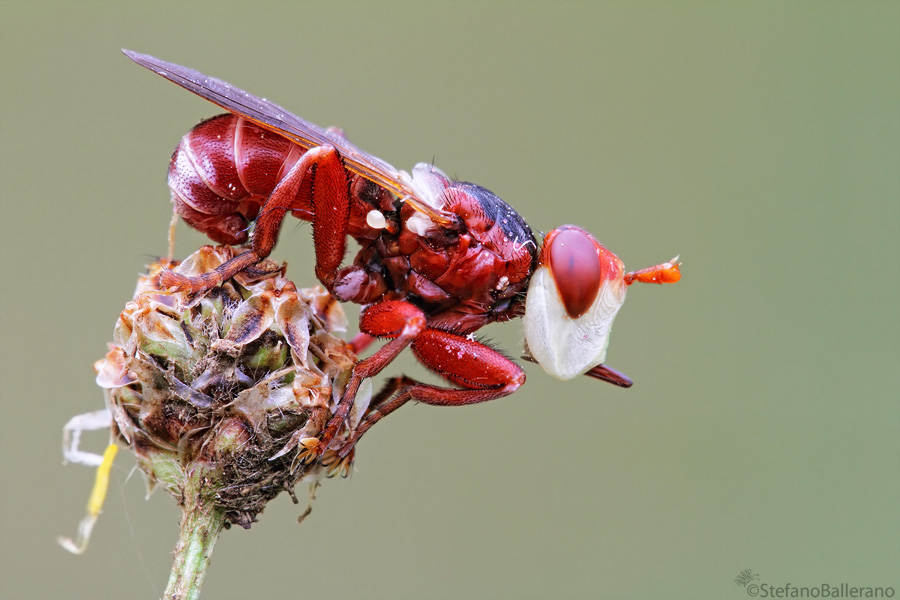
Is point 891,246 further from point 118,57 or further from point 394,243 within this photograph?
point 118,57

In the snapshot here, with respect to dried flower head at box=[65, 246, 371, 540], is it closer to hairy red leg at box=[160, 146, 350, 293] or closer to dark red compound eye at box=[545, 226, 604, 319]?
hairy red leg at box=[160, 146, 350, 293]

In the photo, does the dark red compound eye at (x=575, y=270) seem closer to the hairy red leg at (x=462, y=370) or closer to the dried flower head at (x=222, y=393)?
the hairy red leg at (x=462, y=370)

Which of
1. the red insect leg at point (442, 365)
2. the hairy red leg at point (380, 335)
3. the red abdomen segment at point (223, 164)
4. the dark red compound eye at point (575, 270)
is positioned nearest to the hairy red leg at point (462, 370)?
the red insect leg at point (442, 365)

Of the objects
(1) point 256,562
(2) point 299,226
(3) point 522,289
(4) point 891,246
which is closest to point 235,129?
(2) point 299,226

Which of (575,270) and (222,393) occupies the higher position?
(575,270)

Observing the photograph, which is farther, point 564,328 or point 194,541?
point 564,328

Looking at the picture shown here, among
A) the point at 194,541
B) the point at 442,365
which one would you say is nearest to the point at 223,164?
the point at 442,365

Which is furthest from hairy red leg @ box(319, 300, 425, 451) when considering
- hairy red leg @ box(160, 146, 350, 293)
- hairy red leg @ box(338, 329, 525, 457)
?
hairy red leg @ box(160, 146, 350, 293)

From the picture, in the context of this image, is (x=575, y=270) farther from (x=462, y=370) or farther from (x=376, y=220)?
(x=376, y=220)
